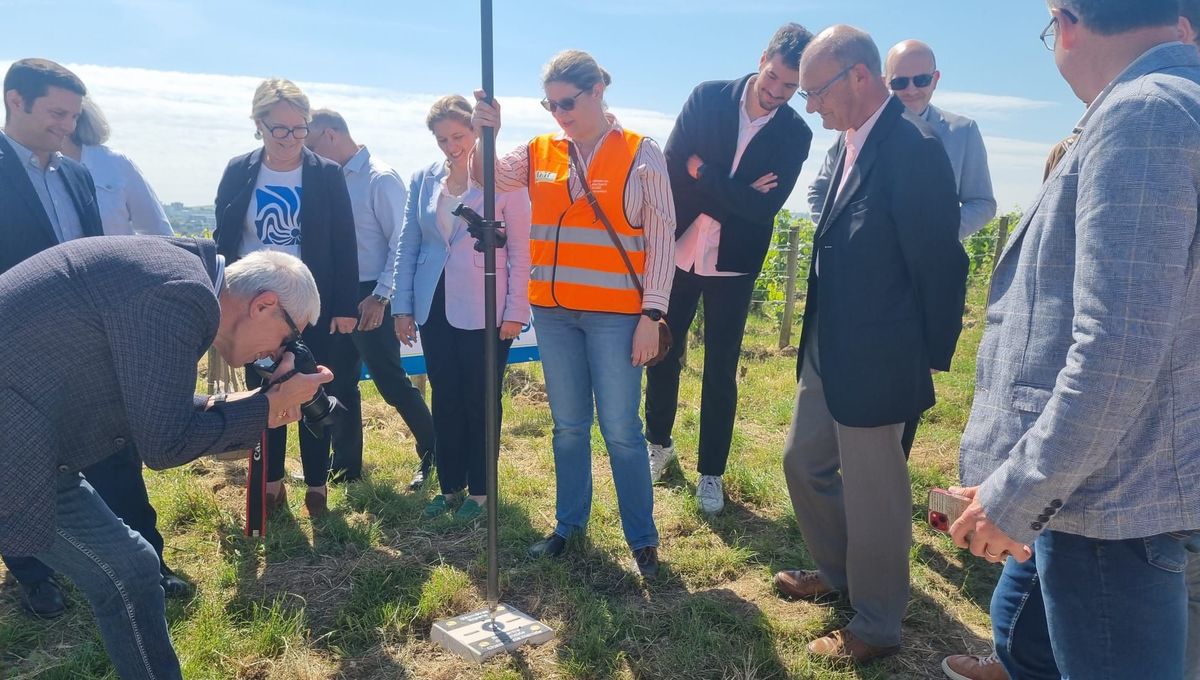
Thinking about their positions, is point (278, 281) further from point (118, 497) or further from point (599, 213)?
point (118, 497)

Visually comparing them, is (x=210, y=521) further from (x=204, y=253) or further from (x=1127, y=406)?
(x=1127, y=406)

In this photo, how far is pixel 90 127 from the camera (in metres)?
3.94

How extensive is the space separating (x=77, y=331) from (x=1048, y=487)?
210cm

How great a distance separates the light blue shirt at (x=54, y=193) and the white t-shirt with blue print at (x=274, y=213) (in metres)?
0.76

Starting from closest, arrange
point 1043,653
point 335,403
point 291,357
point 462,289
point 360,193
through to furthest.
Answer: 1. point 1043,653
2. point 291,357
3. point 335,403
4. point 462,289
5. point 360,193

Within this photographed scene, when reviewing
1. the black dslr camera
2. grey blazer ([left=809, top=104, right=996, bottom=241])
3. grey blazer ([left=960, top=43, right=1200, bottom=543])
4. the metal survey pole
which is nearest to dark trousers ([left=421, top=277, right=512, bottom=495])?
the metal survey pole

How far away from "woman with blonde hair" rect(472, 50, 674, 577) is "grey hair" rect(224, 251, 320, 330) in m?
1.18

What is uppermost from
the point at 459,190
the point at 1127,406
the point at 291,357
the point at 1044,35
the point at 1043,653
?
the point at 1044,35

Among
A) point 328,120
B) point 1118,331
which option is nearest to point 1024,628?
point 1118,331

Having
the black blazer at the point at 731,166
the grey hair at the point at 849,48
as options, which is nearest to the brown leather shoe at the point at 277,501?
the black blazer at the point at 731,166

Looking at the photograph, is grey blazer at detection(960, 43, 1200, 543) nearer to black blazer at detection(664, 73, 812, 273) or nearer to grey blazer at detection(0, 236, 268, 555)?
grey blazer at detection(0, 236, 268, 555)

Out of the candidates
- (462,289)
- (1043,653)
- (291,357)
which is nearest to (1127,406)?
(1043,653)

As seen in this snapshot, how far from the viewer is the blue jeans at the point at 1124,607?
1457mm

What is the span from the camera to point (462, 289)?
12.8 ft
